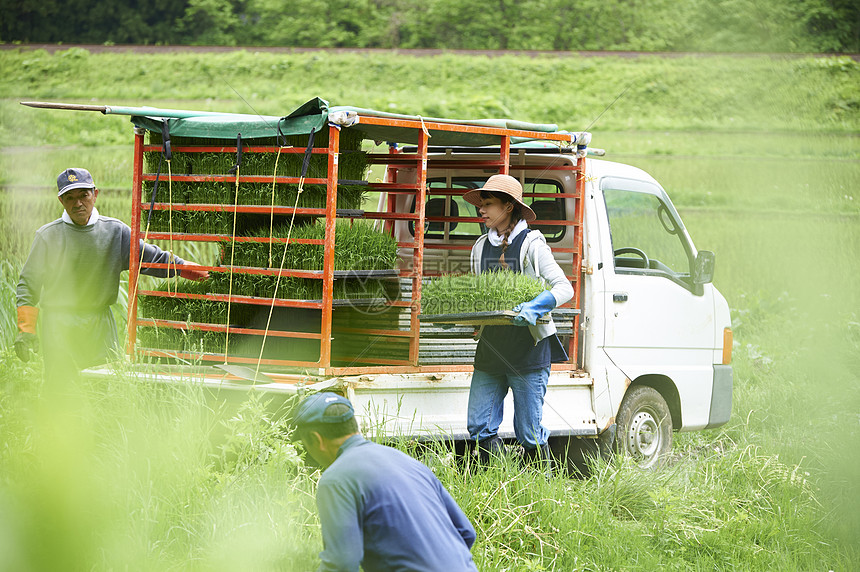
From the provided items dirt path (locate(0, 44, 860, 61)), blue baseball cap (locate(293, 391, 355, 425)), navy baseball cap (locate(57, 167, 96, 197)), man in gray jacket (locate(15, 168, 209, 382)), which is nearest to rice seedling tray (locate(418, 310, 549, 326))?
man in gray jacket (locate(15, 168, 209, 382))

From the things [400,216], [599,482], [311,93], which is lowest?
[599,482]

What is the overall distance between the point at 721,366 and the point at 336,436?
4.97 meters

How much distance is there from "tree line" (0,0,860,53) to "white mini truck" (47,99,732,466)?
81.8ft

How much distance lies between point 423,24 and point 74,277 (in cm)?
3179

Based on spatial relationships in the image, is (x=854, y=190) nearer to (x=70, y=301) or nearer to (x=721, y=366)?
(x=721, y=366)

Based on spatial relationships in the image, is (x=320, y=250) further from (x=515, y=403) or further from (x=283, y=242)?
(x=515, y=403)

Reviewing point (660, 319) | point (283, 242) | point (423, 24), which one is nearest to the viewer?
point (283, 242)

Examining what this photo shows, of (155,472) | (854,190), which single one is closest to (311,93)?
(854,190)

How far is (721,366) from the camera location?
707cm

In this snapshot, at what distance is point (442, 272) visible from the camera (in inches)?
269

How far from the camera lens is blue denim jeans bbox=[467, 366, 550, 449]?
16.9 ft

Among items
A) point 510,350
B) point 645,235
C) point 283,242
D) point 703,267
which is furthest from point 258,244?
point 645,235

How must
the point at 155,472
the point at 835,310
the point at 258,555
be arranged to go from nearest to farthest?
1. the point at 258,555
2. the point at 155,472
3. the point at 835,310

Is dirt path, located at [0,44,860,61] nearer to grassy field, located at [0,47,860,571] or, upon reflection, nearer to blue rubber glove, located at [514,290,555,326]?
grassy field, located at [0,47,860,571]
